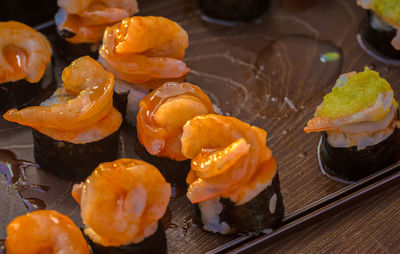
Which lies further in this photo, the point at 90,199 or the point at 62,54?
the point at 62,54

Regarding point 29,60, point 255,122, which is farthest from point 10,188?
point 255,122

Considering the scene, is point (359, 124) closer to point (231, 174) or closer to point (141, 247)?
point (231, 174)

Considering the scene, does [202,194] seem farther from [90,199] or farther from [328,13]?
[328,13]

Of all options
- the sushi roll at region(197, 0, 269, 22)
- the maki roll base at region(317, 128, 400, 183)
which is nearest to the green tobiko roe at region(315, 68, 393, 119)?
the maki roll base at region(317, 128, 400, 183)

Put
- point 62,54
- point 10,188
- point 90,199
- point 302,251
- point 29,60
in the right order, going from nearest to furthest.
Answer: point 90,199 → point 302,251 → point 10,188 → point 29,60 → point 62,54

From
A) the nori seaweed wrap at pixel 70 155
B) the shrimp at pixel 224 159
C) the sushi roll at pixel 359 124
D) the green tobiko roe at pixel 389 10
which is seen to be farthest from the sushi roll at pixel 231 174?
the green tobiko roe at pixel 389 10
